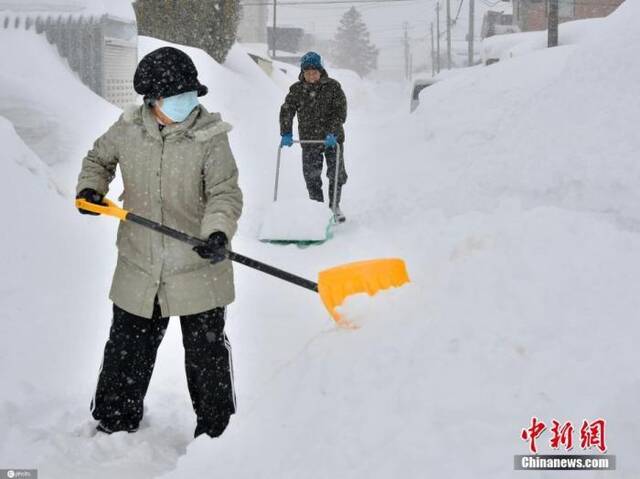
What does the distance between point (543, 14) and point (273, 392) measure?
134ft

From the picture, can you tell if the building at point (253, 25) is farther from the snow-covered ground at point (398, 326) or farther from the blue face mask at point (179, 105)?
the blue face mask at point (179, 105)

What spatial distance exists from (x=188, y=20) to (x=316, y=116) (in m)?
14.7

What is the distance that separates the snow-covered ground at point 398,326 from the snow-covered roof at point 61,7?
1911 mm

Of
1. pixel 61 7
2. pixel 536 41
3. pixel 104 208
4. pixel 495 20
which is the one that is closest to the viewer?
pixel 104 208

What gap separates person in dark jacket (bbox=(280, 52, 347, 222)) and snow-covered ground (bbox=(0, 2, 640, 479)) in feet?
3.11

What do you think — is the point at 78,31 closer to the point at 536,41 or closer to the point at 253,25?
the point at 536,41

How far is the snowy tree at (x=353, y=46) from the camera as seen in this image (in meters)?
90.9

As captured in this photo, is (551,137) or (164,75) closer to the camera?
(164,75)

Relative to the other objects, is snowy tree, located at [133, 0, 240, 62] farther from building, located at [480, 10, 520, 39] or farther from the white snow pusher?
building, located at [480, 10, 520, 39]

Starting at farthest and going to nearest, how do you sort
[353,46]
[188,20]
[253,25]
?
[353,46] → [253,25] → [188,20]

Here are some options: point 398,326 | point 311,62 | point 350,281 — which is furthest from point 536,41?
point 398,326

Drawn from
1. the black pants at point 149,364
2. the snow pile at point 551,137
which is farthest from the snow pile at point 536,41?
the black pants at point 149,364

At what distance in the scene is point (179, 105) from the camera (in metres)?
2.95

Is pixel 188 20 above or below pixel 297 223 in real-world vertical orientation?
above
